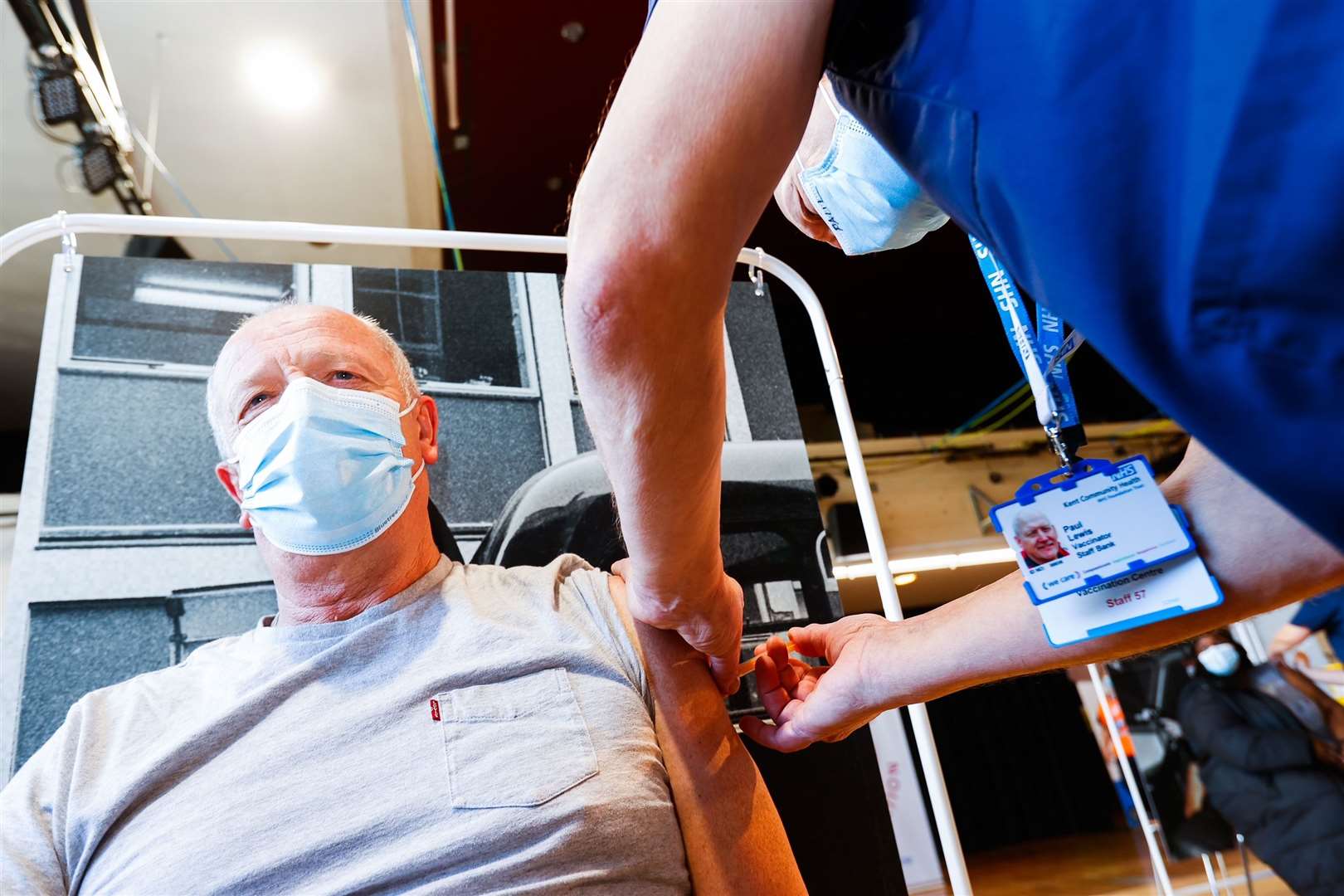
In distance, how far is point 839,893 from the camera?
1.55m

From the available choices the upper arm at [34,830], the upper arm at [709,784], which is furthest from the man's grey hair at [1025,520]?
the upper arm at [34,830]

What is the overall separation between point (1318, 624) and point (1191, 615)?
374 centimetres

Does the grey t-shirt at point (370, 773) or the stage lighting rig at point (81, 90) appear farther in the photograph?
the stage lighting rig at point (81, 90)

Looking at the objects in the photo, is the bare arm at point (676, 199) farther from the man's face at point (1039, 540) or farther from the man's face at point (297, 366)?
the man's face at point (297, 366)

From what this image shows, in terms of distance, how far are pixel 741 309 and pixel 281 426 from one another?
108 cm

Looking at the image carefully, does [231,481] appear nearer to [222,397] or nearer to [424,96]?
[222,397]

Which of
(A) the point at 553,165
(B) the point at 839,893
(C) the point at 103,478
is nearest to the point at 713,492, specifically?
(B) the point at 839,893

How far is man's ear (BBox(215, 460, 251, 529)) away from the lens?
1.52 meters

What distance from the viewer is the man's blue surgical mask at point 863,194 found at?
0.83m

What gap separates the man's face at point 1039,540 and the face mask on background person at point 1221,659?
4.32 m

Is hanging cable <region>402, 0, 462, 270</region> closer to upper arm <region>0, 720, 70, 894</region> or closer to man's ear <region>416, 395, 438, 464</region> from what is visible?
man's ear <region>416, 395, 438, 464</region>

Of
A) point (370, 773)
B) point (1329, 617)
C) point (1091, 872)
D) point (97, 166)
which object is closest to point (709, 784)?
point (370, 773)

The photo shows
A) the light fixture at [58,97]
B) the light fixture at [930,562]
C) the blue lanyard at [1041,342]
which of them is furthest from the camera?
the light fixture at [930,562]

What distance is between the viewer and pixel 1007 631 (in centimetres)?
92
